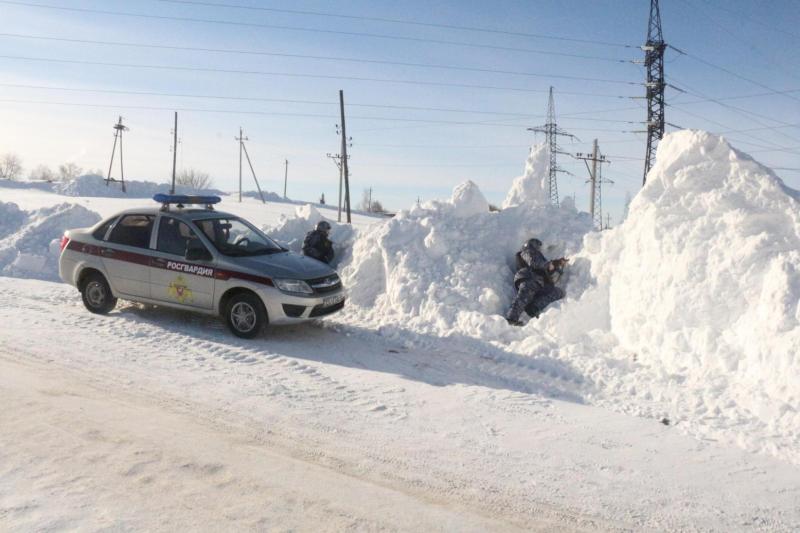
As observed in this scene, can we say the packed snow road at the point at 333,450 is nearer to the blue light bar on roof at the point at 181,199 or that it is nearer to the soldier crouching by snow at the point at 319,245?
the blue light bar on roof at the point at 181,199

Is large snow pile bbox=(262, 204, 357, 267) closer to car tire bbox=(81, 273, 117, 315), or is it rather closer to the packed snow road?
car tire bbox=(81, 273, 117, 315)

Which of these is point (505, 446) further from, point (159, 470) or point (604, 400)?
point (159, 470)

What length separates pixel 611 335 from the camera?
8.25 meters

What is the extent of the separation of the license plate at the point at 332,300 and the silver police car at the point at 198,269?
14 millimetres

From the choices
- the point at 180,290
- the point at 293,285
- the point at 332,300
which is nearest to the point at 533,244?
the point at 332,300

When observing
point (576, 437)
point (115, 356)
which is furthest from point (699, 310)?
point (115, 356)

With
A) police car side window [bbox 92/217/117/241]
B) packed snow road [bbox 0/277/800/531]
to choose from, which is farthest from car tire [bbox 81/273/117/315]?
packed snow road [bbox 0/277/800/531]

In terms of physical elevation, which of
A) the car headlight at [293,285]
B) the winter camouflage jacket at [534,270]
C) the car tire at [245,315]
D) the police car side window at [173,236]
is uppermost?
the police car side window at [173,236]

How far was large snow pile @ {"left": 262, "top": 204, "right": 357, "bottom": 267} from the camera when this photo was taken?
12.8 m

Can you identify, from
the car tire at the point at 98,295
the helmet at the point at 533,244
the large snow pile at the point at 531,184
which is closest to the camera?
the car tire at the point at 98,295

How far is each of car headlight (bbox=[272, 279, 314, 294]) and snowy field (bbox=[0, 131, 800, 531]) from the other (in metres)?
0.72

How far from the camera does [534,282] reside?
9.83 meters

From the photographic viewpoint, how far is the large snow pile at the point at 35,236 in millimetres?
12688

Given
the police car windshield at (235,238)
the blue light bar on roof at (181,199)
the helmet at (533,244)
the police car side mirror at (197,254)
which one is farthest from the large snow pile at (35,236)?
the helmet at (533,244)
